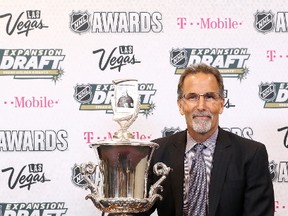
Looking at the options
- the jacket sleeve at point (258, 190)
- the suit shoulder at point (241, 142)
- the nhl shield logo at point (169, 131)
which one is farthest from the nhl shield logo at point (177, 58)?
the jacket sleeve at point (258, 190)

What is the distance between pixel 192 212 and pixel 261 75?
2.34 feet

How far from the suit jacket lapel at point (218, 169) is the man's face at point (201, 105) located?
3.0 inches

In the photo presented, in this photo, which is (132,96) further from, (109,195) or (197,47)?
(197,47)

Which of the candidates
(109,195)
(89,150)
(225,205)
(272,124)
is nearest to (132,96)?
(109,195)

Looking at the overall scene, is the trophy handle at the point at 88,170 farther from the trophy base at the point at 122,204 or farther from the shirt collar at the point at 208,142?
the shirt collar at the point at 208,142

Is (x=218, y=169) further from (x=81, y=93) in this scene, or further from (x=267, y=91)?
(x=81, y=93)

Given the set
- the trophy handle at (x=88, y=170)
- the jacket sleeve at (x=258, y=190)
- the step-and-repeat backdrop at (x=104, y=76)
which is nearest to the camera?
the trophy handle at (x=88, y=170)

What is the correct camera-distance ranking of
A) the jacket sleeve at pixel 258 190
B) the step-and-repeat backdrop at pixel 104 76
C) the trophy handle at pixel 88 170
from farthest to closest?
1. the step-and-repeat backdrop at pixel 104 76
2. the jacket sleeve at pixel 258 190
3. the trophy handle at pixel 88 170

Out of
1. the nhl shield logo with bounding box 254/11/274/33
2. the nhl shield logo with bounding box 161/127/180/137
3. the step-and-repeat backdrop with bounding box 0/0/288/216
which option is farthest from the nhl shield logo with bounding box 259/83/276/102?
the nhl shield logo with bounding box 161/127/180/137

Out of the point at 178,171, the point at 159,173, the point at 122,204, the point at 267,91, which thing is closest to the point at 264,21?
the point at 267,91

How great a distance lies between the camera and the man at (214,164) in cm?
197

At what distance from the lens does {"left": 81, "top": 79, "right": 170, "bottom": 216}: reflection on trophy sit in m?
1.85

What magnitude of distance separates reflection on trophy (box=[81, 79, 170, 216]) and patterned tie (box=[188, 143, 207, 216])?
0.48 feet

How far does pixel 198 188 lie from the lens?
78.9 inches
